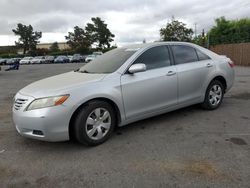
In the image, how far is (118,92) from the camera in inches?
150

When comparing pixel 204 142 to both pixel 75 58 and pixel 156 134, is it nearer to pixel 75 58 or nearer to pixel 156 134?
pixel 156 134

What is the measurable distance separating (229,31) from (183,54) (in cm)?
2565

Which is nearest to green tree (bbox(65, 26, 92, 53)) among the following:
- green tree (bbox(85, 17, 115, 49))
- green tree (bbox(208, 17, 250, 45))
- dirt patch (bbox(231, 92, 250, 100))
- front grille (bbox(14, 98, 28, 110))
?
green tree (bbox(85, 17, 115, 49))

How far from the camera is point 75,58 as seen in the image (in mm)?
44469

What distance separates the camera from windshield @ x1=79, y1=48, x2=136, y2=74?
4.16m

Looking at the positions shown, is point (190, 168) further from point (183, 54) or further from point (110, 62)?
point (183, 54)

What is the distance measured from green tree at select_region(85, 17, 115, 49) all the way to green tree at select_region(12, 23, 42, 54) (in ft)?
54.2

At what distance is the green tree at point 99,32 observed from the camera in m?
66.6

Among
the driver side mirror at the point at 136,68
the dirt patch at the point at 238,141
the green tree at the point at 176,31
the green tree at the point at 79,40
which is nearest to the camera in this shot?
the dirt patch at the point at 238,141

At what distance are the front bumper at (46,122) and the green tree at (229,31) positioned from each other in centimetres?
2295

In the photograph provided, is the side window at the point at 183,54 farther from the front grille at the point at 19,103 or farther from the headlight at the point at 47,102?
the front grille at the point at 19,103

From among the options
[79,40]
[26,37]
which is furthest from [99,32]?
[26,37]

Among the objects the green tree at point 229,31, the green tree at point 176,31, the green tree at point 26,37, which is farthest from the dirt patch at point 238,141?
the green tree at point 26,37

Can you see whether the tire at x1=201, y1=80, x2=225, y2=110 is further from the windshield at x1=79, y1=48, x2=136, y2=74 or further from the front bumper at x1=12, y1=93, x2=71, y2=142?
the front bumper at x1=12, y1=93, x2=71, y2=142
